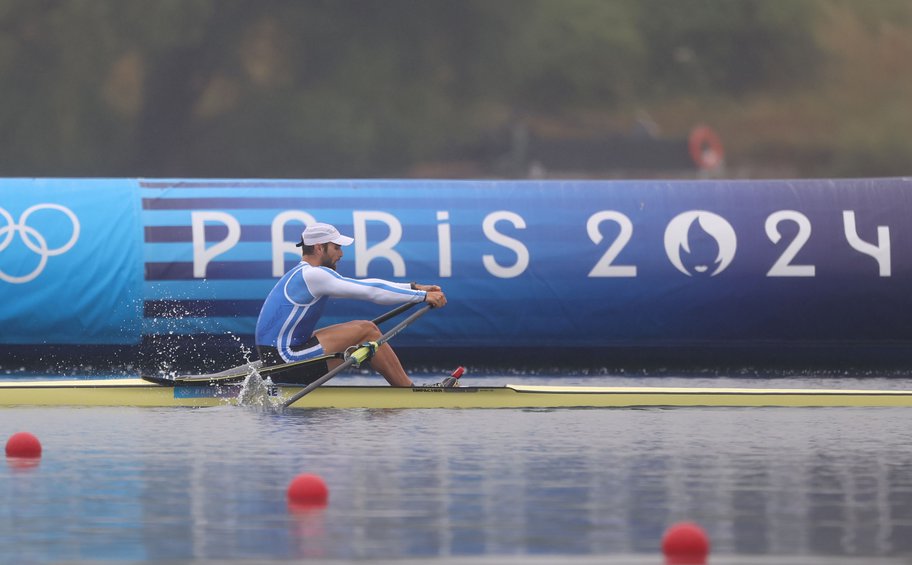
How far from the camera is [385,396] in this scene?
1591 centimetres

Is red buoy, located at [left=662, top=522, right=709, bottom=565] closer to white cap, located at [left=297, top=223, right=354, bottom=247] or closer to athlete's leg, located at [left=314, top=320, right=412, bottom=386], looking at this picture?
athlete's leg, located at [left=314, top=320, right=412, bottom=386]

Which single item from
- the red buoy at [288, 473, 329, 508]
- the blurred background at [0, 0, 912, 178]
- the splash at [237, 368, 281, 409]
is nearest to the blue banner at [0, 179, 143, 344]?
the splash at [237, 368, 281, 409]

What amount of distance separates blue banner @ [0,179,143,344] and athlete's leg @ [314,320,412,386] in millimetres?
3926

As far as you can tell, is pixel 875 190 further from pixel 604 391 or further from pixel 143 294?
pixel 143 294

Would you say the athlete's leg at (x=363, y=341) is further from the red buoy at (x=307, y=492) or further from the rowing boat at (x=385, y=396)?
the red buoy at (x=307, y=492)

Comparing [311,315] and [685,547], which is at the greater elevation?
[311,315]

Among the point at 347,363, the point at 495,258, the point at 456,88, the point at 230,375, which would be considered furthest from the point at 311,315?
the point at 456,88

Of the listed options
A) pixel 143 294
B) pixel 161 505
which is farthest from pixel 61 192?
pixel 161 505

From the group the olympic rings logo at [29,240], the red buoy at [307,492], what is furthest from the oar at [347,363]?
the red buoy at [307,492]

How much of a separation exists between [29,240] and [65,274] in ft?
1.59

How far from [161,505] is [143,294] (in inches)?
394

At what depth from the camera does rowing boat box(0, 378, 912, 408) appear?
15.9 meters

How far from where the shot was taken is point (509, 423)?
1484 cm

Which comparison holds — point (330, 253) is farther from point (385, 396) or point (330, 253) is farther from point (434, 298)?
point (385, 396)
